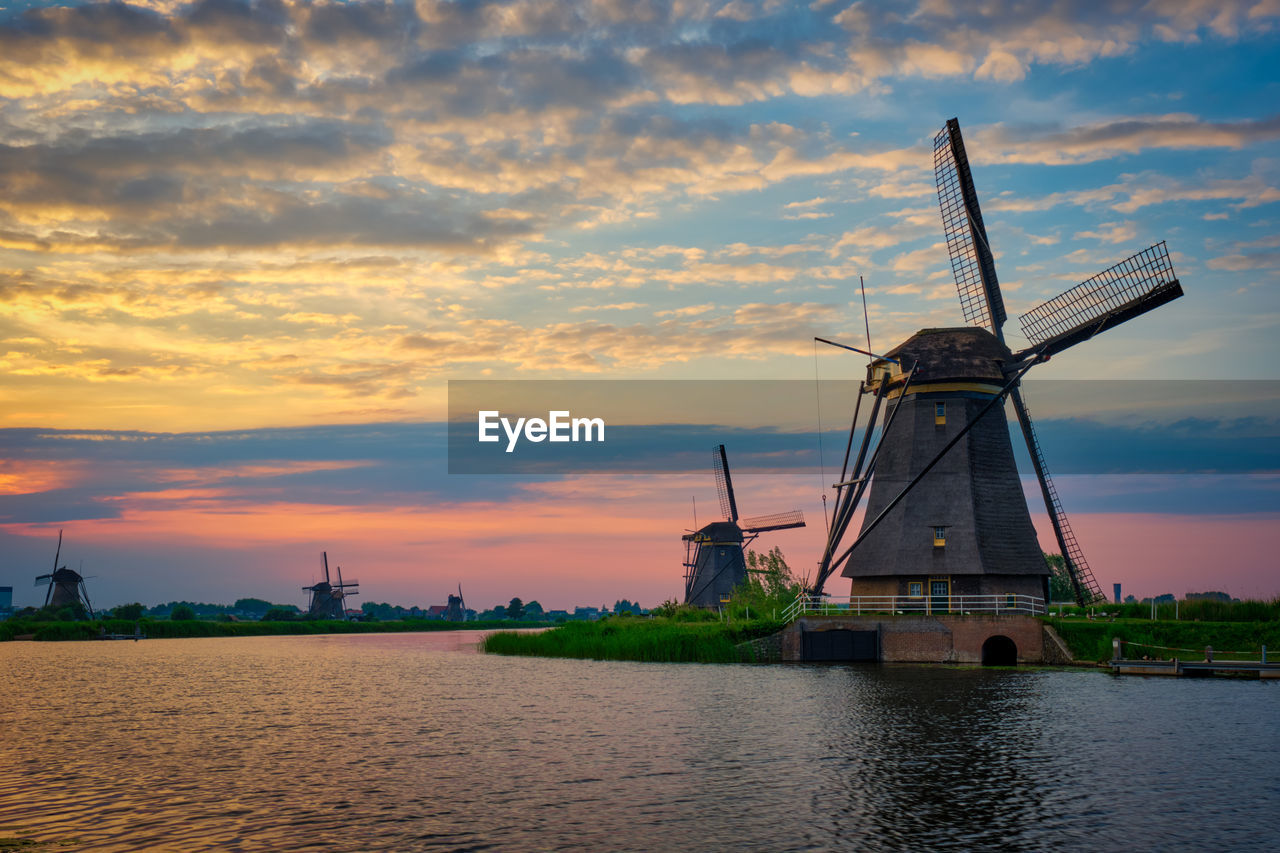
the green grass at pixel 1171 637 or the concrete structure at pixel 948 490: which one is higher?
the concrete structure at pixel 948 490

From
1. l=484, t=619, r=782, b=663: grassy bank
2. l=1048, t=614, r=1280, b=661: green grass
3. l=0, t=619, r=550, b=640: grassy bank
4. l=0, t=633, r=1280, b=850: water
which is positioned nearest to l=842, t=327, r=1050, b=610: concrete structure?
l=1048, t=614, r=1280, b=661: green grass

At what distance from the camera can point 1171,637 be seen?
41.2 meters

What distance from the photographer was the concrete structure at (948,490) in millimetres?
45938

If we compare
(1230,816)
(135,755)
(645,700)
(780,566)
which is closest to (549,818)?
(1230,816)

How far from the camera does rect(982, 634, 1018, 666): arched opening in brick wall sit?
45.5 metres

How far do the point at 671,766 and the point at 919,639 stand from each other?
26.4 meters

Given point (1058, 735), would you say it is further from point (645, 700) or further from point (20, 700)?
point (20, 700)

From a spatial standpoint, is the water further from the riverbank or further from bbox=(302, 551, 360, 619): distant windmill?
bbox=(302, 551, 360, 619): distant windmill

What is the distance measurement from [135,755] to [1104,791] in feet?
75.5

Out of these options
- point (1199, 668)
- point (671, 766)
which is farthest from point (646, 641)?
point (671, 766)

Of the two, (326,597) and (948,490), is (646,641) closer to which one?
(948,490)

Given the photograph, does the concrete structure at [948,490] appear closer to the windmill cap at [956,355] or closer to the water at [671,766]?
the windmill cap at [956,355]

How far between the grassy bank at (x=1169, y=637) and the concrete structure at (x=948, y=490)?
12.4 feet

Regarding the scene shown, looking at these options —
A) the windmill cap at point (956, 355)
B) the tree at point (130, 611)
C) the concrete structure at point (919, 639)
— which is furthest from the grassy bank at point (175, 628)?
the windmill cap at point (956, 355)
